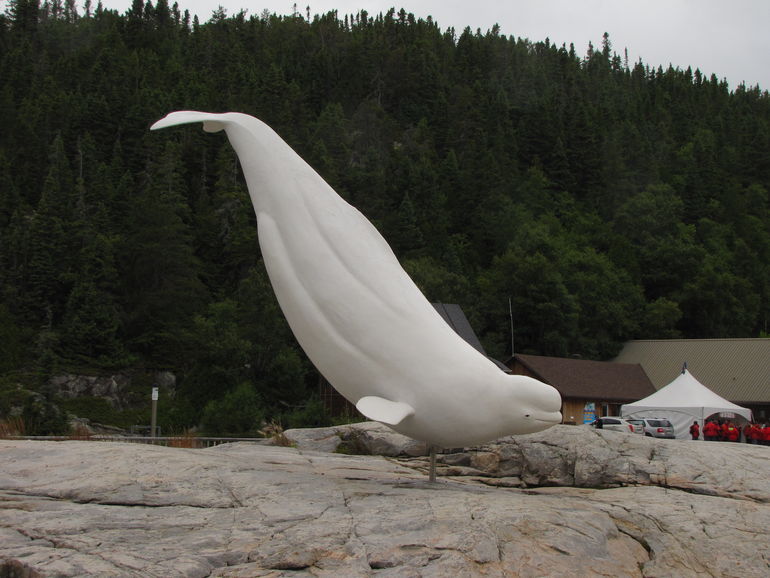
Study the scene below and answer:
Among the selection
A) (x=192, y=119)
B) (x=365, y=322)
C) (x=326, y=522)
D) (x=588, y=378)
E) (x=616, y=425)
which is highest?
(x=192, y=119)

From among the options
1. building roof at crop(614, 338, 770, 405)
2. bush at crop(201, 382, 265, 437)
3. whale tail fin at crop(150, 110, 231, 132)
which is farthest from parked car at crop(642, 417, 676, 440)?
building roof at crop(614, 338, 770, 405)

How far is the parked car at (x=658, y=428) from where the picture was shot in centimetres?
2662

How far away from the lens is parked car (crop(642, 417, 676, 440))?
87.4ft

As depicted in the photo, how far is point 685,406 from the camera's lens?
2739cm

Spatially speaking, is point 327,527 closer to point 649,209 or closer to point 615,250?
point 615,250

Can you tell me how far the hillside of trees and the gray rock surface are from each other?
24.9 metres

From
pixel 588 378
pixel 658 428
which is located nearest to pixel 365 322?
pixel 658 428

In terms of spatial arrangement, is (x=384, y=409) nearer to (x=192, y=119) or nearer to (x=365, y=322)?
(x=365, y=322)

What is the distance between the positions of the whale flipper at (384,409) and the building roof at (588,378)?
32.3 meters

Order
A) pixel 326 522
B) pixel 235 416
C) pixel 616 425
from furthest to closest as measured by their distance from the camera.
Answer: pixel 235 416 → pixel 616 425 → pixel 326 522

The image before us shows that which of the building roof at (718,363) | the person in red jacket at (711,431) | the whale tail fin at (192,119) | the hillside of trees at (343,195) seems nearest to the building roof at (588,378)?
the building roof at (718,363)

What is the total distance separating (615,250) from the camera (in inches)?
3019

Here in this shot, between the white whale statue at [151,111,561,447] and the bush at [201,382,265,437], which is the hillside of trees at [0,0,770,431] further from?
the white whale statue at [151,111,561,447]

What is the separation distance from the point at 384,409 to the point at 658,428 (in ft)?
61.2
